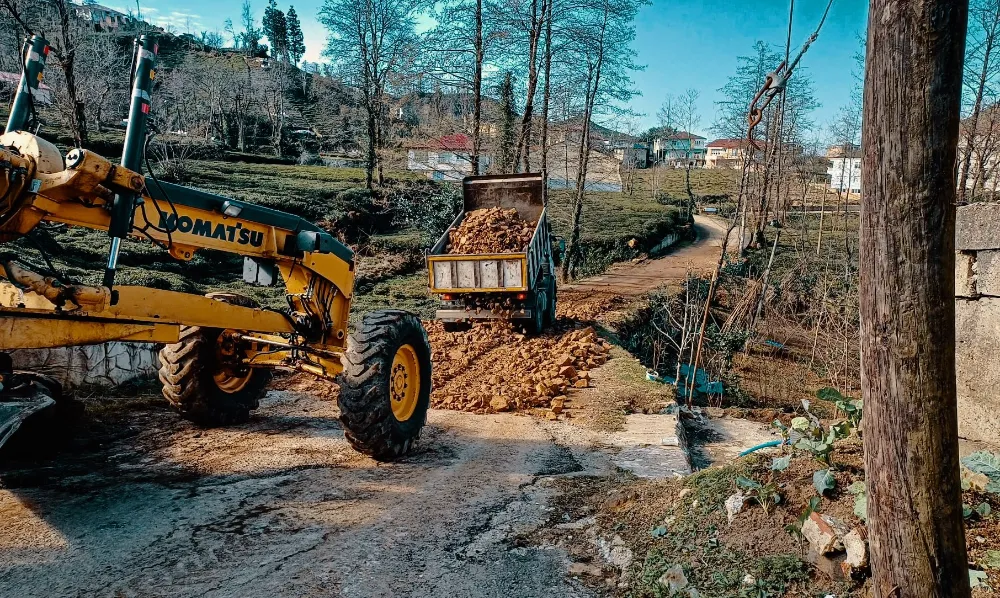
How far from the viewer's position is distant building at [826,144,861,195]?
33.3m

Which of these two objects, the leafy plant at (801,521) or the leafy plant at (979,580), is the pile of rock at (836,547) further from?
the leafy plant at (979,580)

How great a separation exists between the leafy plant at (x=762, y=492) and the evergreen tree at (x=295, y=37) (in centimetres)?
10344

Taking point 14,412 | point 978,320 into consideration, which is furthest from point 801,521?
point 14,412

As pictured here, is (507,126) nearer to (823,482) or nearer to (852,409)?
(852,409)

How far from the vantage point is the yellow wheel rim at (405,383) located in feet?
20.0

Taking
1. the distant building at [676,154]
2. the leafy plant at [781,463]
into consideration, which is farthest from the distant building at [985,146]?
the distant building at [676,154]

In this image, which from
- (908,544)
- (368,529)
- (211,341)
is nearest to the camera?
(908,544)

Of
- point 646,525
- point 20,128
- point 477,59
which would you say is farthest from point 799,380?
point 20,128

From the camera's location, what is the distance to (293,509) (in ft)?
15.5

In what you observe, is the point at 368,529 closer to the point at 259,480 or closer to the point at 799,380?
the point at 259,480

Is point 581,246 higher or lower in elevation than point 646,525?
higher

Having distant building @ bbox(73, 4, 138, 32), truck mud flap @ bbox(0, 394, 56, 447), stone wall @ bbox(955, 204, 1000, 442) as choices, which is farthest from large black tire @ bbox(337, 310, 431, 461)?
distant building @ bbox(73, 4, 138, 32)

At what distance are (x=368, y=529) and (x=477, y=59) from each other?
1640cm

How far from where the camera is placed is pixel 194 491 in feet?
16.5
